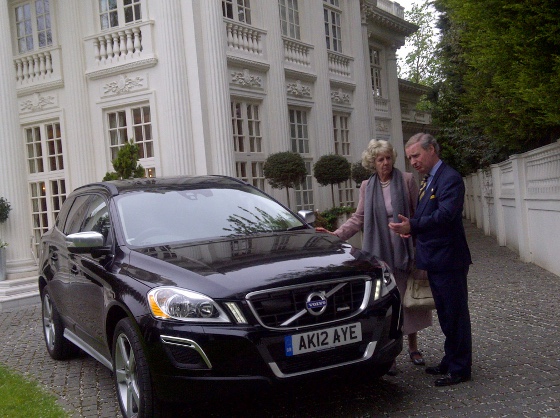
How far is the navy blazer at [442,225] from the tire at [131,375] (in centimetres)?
228

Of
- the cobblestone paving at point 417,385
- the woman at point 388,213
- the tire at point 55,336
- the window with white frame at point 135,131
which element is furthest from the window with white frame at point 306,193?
the woman at point 388,213

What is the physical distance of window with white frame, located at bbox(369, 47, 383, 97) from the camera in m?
29.0

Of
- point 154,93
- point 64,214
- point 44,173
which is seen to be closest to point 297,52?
point 154,93

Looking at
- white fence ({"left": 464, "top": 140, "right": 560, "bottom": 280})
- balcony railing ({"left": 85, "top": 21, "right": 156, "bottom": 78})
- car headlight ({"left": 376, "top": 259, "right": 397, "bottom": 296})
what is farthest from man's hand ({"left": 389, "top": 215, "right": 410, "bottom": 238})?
balcony railing ({"left": 85, "top": 21, "right": 156, "bottom": 78})

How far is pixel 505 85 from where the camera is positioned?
10664 mm

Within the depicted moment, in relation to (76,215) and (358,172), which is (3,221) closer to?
(76,215)

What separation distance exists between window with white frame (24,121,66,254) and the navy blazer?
14028mm

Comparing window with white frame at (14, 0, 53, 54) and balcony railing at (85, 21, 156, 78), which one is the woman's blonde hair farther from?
window with white frame at (14, 0, 53, 54)

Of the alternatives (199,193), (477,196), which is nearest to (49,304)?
(199,193)

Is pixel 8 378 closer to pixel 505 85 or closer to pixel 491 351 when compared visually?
pixel 491 351

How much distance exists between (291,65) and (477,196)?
10.4 meters

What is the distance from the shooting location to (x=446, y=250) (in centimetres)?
550

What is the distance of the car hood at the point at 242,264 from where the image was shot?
4586 mm

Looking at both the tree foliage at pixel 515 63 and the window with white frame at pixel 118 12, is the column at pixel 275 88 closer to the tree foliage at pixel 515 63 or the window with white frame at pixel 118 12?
the window with white frame at pixel 118 12
